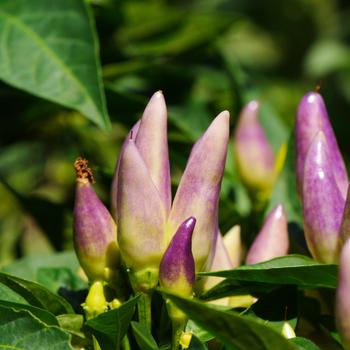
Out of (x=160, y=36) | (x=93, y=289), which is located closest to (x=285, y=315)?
(x=93, y=289)

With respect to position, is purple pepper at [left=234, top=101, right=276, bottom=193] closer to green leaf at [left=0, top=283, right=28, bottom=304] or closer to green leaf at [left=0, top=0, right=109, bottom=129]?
green leaf at [left=0, top=0, right=109, bottom=129]

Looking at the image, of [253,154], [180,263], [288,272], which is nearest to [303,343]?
[288,272]

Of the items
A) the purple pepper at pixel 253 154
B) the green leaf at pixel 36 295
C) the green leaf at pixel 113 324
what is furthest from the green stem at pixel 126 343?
the purple pepper at pixel 253 154

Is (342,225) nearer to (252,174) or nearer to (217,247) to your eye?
(217,247)

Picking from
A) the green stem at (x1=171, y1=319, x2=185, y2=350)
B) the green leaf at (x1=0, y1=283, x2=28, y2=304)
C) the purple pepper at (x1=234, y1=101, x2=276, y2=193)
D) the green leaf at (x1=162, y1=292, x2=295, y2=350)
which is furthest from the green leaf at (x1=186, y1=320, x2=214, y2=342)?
the purple pepper at (x1=234, y1=101, x2=276, y2=193)

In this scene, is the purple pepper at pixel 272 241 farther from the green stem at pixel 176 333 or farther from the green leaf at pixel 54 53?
the green leaf at pixel 54 53

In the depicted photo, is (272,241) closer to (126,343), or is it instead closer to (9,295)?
(126,343)
